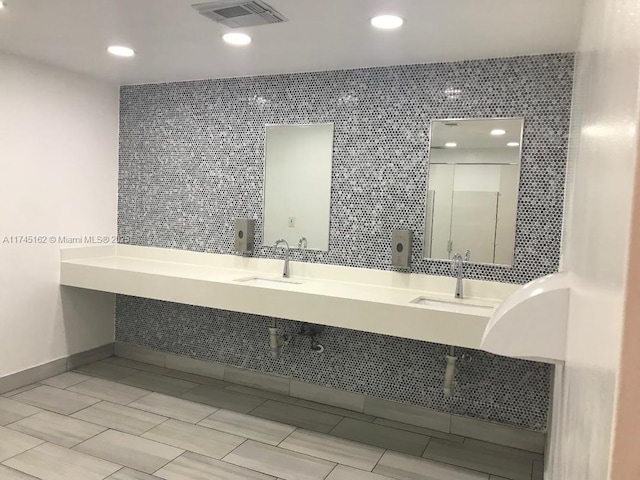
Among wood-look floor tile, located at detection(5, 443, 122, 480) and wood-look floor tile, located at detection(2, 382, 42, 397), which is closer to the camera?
wood-look floor tile, located at detection(5, 443, 122, 480)

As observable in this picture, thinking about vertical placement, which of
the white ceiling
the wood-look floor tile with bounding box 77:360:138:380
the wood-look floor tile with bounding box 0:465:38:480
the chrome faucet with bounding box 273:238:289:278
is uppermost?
the white ceiling

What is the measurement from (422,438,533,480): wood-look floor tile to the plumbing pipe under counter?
0.79 m

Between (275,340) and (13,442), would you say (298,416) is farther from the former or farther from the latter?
(13,442)

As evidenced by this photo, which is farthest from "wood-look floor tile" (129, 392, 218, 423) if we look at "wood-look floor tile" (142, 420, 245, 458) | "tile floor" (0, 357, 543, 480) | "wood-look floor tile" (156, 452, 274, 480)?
"wood-look floor tile" (156, 452, 274, 480)

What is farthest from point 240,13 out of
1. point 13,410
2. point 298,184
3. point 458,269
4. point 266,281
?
point 13,410

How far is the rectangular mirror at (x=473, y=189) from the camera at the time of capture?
3088mm

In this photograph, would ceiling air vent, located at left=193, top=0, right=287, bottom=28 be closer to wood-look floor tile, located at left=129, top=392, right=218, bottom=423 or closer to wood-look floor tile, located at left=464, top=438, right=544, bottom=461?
wood-look floor tile, located at left=129, top=392, right=218, bottom=423

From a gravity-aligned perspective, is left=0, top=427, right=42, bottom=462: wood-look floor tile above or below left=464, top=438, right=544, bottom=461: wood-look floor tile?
below

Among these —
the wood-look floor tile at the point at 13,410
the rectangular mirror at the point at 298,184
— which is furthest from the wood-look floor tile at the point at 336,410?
the wood-look floor tile at the point at 13,410

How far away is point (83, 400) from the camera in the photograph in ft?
11.8

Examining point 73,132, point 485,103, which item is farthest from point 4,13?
point 485,103

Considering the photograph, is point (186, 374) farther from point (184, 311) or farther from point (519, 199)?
point (519, 199)

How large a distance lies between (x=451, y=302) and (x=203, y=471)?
1.73m

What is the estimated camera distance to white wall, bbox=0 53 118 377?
3.60 meters
